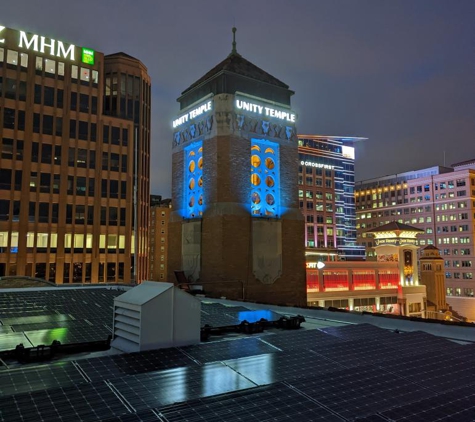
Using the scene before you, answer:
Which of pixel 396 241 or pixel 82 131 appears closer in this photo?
pixel 82 131

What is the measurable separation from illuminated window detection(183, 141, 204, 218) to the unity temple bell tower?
10 centimetres

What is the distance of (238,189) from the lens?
3819 centimetres

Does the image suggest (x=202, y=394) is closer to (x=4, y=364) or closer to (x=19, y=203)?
(x=4, y=364)

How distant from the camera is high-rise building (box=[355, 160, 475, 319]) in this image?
119m

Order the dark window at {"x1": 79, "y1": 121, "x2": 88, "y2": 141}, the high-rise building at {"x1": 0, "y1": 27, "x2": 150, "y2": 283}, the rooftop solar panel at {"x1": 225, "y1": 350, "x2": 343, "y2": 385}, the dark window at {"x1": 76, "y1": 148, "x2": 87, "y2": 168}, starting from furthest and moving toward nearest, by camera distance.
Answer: the dark window at {"x1": 79, "y1": 121, "x2": 88, "y2": 141}
the dark window at {"x1": 76, "y1": 148, "x2": 87, "y2": 168}
the high-rise building at {"x1": 0, "y1": 27, "x2": 150, "y2": 283}
the rooftop solar panel at {"x1": 225, "y1": 350, "x2": 343, "y2": 385}

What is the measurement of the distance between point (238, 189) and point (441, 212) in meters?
113

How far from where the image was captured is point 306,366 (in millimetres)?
9930

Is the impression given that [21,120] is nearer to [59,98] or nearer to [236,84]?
[59,98]

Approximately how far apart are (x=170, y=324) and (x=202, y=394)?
4.56 m

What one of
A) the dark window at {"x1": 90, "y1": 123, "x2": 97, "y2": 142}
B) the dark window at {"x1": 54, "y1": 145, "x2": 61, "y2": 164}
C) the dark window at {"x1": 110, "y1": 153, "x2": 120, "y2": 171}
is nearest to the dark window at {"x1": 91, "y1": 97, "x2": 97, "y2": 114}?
the dark window at {"x1": 90, "y1": 123, "x2": 97, "y2": 142}

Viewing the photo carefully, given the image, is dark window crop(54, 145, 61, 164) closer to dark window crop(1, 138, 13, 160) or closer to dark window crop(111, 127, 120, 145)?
dark window crop(1, 138, 13, 160)

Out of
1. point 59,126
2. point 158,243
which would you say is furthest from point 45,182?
point 158,243

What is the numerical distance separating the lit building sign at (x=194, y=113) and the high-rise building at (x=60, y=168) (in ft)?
81.9

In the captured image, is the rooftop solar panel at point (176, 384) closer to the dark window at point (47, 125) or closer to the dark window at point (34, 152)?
the dark window at point (34, 152)
